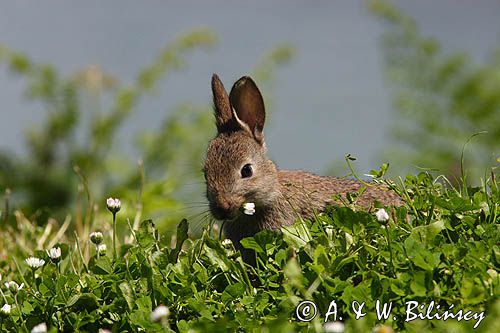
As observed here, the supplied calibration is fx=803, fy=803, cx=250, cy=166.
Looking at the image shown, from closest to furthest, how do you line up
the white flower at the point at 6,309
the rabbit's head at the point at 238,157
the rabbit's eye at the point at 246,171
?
the white flower at the point at 6,309 → the rabbit's head at the point at 238,157 → the rabbit's eye at the point at 246,171

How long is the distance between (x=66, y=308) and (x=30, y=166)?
7016mm

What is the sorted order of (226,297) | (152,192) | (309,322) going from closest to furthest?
(309,322), (226,297), (152,192)

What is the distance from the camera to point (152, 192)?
28.6 feet

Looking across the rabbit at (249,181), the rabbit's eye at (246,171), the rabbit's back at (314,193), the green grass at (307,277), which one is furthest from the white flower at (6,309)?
the rabbit's eye at (246,171)

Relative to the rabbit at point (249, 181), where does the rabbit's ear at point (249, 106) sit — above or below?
above

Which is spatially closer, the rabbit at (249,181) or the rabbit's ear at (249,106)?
the rabbit at (249,181)

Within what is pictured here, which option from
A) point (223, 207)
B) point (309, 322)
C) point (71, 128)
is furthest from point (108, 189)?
point (309, 322)

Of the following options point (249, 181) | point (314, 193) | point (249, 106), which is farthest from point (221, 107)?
point (314, 193)

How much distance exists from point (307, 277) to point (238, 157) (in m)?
2.46

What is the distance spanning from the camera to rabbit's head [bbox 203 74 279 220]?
574cm

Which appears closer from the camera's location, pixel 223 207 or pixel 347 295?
pixel 347 295

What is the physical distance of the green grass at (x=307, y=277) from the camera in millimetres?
3404

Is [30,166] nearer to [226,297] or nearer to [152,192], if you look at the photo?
[152,192]

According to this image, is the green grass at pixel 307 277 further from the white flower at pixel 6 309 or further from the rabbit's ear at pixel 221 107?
the rabbit's ear at pixel 221 107
